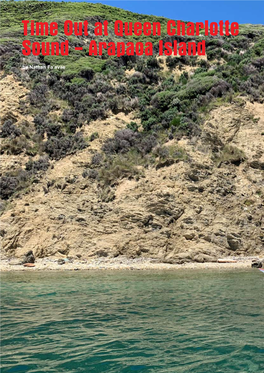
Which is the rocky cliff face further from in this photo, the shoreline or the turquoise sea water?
the turquoise sea water

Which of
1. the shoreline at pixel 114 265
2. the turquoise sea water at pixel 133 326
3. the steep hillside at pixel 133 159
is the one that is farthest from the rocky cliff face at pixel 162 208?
the turquoise sea water at pixel 133 326

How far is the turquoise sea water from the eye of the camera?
16.2 feet

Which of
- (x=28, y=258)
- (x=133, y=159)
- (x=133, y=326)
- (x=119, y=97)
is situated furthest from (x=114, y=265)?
(x=119, y=97)

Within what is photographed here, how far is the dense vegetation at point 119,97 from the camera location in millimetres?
26281

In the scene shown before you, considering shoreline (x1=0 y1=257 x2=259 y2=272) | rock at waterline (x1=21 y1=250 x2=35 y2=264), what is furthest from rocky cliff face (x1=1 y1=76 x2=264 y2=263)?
rock at waterline (x1=21 y1=250 x2=35 y2=264)

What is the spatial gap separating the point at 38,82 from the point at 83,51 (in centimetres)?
1223

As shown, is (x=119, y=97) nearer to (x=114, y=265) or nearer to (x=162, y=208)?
(x=162, y=208)

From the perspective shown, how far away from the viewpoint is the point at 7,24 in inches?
1987

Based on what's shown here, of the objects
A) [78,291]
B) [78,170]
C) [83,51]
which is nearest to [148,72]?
[83,51]

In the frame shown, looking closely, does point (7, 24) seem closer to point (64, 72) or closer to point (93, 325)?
point (64, 72)

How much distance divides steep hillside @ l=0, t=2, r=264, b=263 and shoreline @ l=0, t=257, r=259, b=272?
2.26ft

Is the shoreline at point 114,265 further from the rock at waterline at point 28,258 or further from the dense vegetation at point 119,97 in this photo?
the dense vegetation at point 119,97

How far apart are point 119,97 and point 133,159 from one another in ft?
33.5

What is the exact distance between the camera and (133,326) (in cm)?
711
